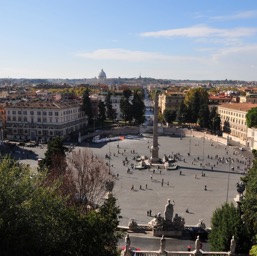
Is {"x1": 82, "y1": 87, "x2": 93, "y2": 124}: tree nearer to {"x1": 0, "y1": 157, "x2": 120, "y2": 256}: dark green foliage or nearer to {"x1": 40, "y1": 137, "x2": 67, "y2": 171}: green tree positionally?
{"x1": 40, "y1": 137, "x2": 67, "y2": 171}: green tree

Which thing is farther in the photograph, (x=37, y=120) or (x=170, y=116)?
(x=170, y=116)

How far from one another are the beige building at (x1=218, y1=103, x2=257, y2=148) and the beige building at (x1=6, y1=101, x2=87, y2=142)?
3598 centimetres

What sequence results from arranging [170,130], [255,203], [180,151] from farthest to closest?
1. [170,130]
2. [180,151]
3. [255,203]

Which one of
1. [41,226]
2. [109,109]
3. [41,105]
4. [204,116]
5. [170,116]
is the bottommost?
[170,116]

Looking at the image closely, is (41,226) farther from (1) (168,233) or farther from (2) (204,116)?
(2) (204,116)

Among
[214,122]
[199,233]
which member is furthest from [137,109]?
[199,233]

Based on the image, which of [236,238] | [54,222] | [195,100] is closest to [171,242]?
[236,238]

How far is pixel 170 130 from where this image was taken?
86188 mm

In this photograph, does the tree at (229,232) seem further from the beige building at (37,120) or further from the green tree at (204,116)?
the green tree at (204,116)

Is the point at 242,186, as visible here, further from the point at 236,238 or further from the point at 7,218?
the point at 7,218

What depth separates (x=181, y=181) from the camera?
45.9 metres

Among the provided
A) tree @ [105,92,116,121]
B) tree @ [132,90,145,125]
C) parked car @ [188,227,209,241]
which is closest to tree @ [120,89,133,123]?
tree @ [132,90,145,125]

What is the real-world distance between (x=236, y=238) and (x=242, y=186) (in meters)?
9.10

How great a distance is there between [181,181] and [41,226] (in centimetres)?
3160
